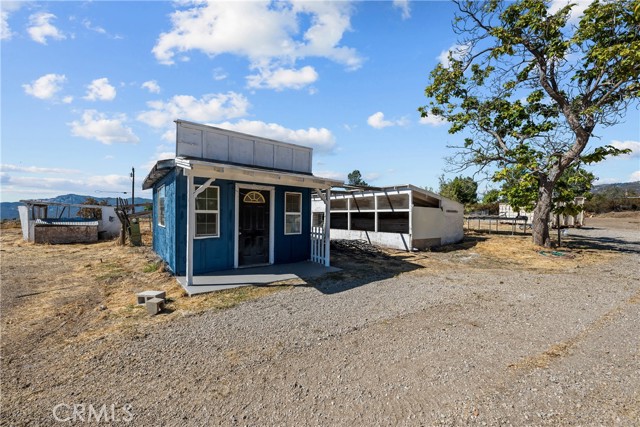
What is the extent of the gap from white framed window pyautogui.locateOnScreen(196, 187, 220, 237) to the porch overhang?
0.60 meters

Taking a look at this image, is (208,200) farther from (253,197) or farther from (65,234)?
(65,234)

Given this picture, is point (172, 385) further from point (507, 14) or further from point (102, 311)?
point (507, 14)

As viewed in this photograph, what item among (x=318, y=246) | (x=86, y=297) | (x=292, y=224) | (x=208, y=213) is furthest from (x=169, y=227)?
(x=318, y=246)

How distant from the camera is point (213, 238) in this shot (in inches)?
280

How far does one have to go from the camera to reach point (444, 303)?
17.1 feet

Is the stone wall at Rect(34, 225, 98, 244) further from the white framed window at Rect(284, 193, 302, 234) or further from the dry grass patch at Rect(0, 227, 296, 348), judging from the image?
the white framed window at Rect(284, 193, 302, 234)

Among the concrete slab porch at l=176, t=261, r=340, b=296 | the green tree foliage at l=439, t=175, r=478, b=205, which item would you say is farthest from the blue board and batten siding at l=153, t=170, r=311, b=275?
the green tree foliage at l=439, t=175, r=478, b=205

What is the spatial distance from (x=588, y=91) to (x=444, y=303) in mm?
11362

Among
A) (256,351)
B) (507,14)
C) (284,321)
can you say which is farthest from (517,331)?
(507,14)

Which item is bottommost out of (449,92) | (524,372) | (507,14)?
(524,372)

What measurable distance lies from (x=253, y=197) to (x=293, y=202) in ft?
4.17

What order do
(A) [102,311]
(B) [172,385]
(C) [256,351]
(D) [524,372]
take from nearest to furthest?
1. (B) [172,385]
2. (D) [524,372]
3. (C) [256,351]
4. (A) [102,311]

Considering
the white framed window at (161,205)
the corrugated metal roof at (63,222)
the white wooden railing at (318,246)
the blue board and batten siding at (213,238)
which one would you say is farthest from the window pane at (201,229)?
the corrugated metal roof at (63,222)

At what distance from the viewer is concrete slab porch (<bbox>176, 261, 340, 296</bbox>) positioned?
19.4ft
